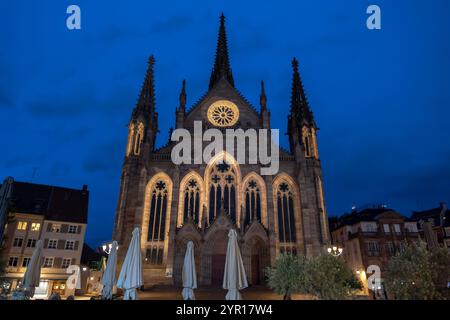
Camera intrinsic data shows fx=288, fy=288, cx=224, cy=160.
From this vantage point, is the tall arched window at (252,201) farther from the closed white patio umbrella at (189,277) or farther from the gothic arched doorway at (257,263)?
the closed white patio umbrella at (189,277)

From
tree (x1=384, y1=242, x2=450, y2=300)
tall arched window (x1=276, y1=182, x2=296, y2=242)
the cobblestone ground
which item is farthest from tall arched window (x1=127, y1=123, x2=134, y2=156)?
tree (x1=384, y1=242, x2=450, y2=300)

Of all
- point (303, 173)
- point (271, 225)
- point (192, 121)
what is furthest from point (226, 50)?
point (271, 225)

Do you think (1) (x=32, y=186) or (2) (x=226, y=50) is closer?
(1) (x=32, y=186)

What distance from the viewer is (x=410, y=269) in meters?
13.1

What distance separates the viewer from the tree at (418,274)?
12.6 meters

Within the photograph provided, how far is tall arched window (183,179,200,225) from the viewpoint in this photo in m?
32.0

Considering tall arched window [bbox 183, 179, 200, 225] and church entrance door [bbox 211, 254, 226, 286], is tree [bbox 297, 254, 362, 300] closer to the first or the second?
church entrance door [bbox 211, 254, 226, 286]

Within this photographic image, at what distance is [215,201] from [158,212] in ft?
21.3

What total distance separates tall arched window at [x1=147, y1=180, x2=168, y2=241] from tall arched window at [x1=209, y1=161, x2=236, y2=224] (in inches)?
205

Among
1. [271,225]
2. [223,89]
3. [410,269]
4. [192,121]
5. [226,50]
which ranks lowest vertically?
[410,269]

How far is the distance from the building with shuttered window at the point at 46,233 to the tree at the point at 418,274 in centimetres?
3466

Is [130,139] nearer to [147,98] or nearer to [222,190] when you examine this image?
[147,98]
